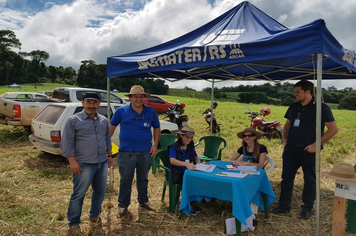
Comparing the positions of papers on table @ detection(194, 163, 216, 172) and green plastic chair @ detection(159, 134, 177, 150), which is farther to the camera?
green plastic chair @ detection(159, 134, 177, 150)

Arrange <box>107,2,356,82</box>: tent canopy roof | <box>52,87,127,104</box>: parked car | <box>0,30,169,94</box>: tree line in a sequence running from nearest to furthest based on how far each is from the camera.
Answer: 1. <box>107,2,356,82</box>: tent canopy roof
2. <box>52,87,127,104</box>: parked car
3. <box>0,30,169,94</box>: tree line

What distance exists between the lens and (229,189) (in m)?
3.20

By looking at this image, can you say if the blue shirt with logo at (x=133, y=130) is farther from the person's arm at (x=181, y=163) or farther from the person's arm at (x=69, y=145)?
the person's arm at (x=69, y=145)

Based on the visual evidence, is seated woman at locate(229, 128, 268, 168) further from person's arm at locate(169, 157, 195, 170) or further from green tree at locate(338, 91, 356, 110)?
green tree at locate(338, 91, 356, 110)

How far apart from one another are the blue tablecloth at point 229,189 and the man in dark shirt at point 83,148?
3.84ft

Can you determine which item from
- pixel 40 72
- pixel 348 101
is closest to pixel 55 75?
pixel 40 72

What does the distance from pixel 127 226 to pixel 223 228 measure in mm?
1302

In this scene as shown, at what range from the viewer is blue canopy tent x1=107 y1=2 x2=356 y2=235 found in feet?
9.89

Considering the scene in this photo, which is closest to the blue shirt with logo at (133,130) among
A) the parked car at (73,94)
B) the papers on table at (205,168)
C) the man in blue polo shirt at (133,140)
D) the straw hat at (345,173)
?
the man in blue polo shirt at (133,140)

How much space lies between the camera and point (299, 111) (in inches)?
152

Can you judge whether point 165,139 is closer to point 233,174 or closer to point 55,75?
point 233,174

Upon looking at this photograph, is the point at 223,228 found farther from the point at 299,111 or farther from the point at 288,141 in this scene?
the point at 299,111

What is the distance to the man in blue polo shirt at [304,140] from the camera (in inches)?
142

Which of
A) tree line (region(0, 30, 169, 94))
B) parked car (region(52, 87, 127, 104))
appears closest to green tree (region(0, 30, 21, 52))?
tree line (region(0, 30, 169, 94))
